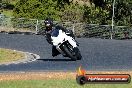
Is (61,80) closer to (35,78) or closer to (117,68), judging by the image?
(35,78)

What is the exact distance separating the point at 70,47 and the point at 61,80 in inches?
254

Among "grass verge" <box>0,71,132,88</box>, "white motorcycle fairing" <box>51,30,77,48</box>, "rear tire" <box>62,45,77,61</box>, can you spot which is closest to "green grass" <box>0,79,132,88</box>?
"grass verge" <box>0,71,132,88</box>

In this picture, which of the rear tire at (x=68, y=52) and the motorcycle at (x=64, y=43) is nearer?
the motorcycle at (x=64, y=43)

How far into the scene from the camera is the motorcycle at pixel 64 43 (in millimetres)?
19163

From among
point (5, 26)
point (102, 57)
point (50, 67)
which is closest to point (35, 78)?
point (50, 67)

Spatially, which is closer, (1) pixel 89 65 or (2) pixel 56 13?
(1) pixel 89 65

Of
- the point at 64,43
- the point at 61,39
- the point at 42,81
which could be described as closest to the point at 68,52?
the point at 64,43

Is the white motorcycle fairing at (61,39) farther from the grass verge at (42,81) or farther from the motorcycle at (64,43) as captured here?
the grass verge at (42,81)

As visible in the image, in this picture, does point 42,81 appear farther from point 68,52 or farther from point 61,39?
point 68,52

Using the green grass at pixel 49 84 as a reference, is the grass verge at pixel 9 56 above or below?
below

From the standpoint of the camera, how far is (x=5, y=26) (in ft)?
138

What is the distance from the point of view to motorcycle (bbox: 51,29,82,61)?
19.2 m

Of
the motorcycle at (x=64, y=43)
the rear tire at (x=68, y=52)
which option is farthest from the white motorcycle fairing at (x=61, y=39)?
the rear tire at (x=68, y=52)

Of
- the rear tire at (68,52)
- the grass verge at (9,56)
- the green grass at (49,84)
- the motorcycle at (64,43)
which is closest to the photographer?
the green grass at (49,84)
